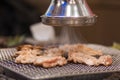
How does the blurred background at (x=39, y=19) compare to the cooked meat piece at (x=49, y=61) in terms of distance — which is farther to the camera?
the blurred background at (x=39, y=19)

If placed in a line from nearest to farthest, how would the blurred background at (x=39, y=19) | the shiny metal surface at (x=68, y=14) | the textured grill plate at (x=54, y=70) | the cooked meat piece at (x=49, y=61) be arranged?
the textured grill plate at (x=54, y=70)
the cooked meat piece at (x=49, y=61)
the shiny metal surface at (x=68, y=14)
the blurred background at (x=39, y=19)

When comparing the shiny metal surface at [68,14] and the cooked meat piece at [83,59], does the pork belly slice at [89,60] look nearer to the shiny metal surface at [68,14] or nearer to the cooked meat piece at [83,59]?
the cooked meat piece at [83,59]

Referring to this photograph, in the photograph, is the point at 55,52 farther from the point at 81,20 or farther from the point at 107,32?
the point at 107,32

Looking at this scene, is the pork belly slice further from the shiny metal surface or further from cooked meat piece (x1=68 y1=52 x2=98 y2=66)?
the shiny metal surface

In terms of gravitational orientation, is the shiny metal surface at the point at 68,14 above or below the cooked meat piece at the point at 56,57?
above

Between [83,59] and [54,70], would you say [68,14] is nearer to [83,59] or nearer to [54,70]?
[83,59]

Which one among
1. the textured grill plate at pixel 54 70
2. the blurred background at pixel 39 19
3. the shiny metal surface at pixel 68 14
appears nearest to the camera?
the textured grill plate at pixel 54 70

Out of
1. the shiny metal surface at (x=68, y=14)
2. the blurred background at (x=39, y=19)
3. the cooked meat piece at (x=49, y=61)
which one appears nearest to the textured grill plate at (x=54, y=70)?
the cooked meat piece at (x=49, y=61)

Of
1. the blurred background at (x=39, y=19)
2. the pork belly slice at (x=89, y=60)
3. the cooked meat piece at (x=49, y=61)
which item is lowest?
the blurred background at (x=39, y=19)
